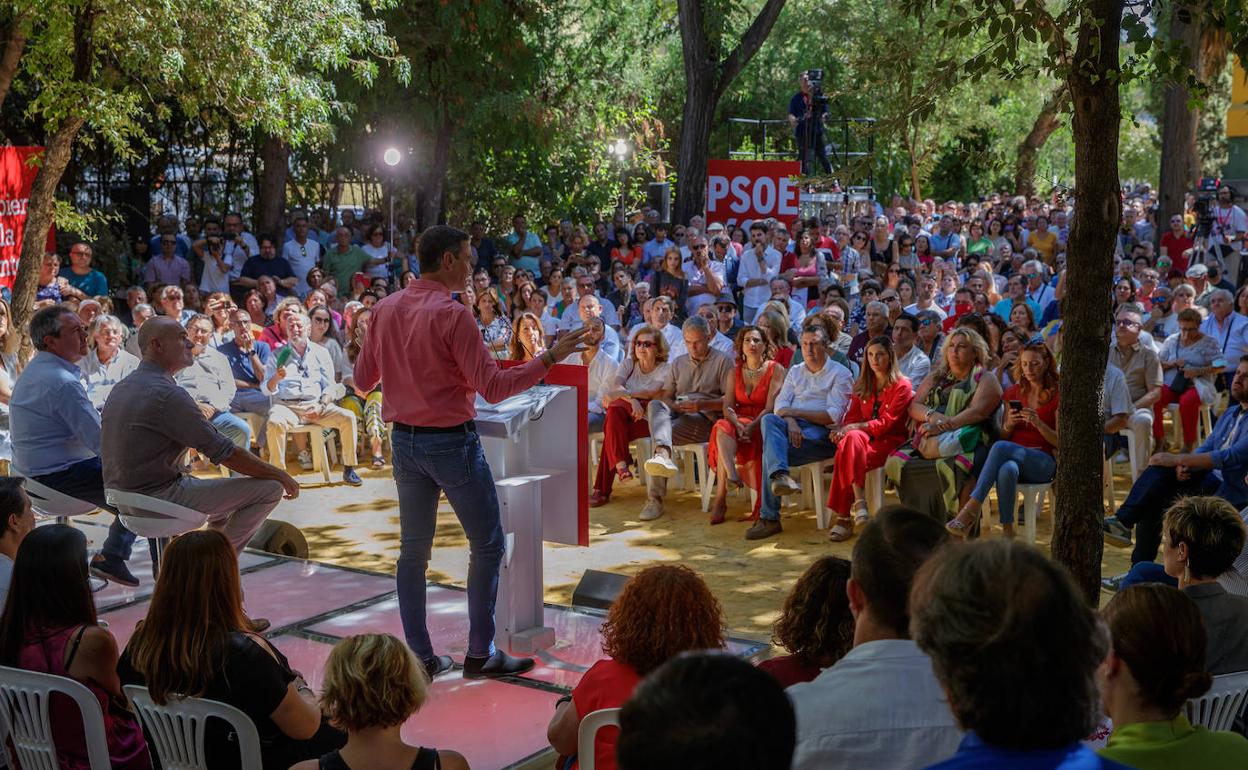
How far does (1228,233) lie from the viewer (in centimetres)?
1797

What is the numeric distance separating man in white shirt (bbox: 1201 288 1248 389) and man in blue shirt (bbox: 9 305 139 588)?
7685mm

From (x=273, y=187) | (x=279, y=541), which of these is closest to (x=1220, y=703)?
(x=279, y=541)

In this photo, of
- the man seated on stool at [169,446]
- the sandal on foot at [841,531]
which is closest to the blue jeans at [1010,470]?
the sandal on foot at [841,531]

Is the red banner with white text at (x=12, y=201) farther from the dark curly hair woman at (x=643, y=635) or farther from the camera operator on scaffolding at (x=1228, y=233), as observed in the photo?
the camera operator on scaffolding at (x=1228, y=233)

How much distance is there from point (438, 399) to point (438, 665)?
3.66 feet

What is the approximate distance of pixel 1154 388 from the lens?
9078 millimetres

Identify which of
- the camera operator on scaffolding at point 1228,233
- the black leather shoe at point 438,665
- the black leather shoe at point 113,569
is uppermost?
the camera operator on scaffolding at point 1228,233

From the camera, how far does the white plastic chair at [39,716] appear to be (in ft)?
11.6

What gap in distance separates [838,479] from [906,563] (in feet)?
18.9

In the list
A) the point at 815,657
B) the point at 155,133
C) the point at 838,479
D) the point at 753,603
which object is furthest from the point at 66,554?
the point at 155,133

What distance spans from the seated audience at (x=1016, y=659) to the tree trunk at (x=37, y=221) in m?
9.04

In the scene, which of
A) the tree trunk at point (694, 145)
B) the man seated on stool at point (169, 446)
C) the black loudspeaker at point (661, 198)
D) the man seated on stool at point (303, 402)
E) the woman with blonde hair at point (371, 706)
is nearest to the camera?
the woman with blonde hair at point (371, 706)

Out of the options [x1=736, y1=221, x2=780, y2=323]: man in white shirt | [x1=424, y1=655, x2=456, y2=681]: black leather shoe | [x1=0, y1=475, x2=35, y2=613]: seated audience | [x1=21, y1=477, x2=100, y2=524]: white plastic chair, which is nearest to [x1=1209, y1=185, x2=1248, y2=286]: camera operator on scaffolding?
A: [x1=736, y1=221, x2=780, y2=323]: man in white shirt

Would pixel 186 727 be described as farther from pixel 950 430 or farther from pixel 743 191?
pixel 743 191
